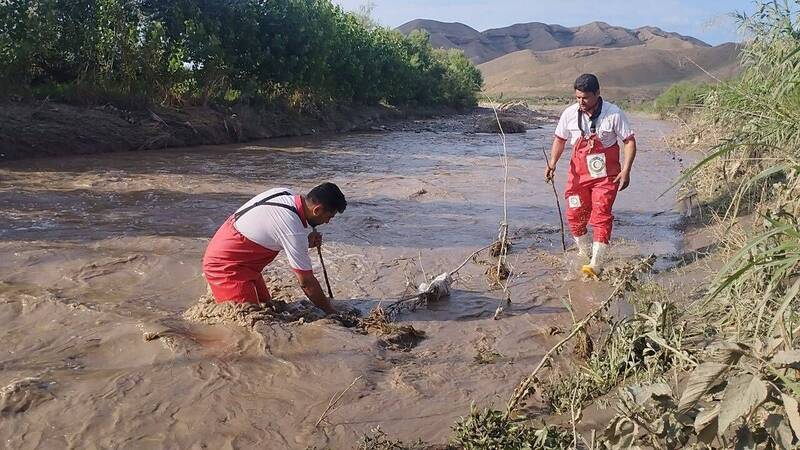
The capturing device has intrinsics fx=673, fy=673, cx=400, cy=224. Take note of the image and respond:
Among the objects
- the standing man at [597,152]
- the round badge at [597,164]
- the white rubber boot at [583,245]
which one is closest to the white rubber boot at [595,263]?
the standing man at [597,152]

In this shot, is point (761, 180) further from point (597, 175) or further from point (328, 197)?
point (328, 197)

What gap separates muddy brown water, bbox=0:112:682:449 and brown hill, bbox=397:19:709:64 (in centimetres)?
9687

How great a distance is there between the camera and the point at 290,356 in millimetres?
4145

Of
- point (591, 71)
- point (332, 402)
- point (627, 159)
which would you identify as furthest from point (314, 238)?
point (591, 71)

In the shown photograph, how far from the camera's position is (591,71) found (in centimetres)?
7069

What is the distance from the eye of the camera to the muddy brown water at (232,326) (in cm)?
340

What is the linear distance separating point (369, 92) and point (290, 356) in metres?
25.5

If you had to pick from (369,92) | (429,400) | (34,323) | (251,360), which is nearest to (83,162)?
(34,323)

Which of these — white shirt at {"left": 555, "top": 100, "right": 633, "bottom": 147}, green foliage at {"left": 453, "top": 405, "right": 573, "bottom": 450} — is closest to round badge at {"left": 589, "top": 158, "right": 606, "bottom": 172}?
white shirt at {"left": 555, "top": 100, "right": 633, "bottom": 147}

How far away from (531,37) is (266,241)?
11983 cm

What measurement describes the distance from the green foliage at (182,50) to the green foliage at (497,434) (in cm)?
1395

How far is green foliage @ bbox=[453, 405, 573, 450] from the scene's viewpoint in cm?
285

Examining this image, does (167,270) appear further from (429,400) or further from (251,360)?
(429,400)

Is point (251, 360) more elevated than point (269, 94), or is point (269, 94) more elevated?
point (269, 94)
